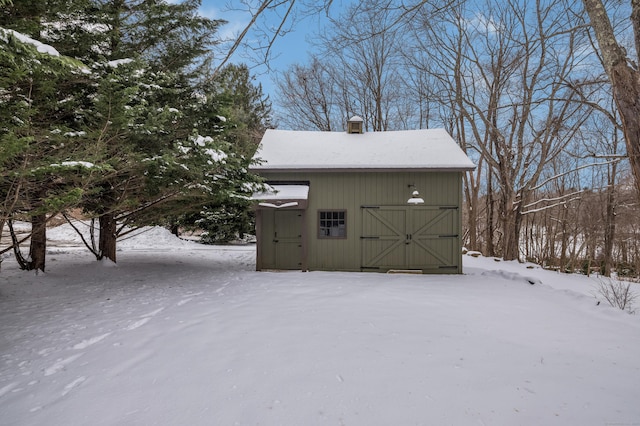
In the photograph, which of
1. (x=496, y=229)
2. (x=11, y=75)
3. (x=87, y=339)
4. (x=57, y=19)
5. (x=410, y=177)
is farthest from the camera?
(x=496, y=229)

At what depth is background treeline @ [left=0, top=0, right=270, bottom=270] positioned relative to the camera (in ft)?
Result: 12.6

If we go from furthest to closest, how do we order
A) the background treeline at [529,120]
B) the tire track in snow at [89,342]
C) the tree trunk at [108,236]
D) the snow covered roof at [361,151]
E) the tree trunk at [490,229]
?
the tree trunk at [490,229]
the background treeline at [529,120]
the snow covered roof at [361,151]
the tree trunk at [108,236]
the tire track in snow at [89,342]

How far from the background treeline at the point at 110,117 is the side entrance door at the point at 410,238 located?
3.50 metres

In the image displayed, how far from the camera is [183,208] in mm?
7789

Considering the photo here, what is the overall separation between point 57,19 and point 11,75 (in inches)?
123

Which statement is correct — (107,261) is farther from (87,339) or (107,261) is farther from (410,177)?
(410,177)

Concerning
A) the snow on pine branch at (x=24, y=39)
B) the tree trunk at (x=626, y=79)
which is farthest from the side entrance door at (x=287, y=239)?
→ the tree trunk at (x=626, y=79)

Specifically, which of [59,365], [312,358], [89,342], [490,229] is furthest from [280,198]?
[490,229]

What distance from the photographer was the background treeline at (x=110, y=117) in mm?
3828

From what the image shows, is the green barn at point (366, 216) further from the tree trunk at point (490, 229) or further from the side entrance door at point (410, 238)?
the tree trunk at point (490, 229)

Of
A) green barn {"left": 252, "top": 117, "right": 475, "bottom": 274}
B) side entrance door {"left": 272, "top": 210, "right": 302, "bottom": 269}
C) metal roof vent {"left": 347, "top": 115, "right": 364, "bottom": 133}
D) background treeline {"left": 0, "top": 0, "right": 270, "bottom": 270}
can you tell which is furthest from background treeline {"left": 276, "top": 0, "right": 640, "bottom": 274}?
side entrance door {"left": 272, "top": 210, "right": 302, "bottom": 269}

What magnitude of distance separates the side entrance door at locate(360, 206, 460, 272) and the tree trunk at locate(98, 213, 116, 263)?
20.9 ft

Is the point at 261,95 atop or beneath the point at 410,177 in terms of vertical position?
atop

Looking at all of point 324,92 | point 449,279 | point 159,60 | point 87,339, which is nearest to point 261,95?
point 324,92
